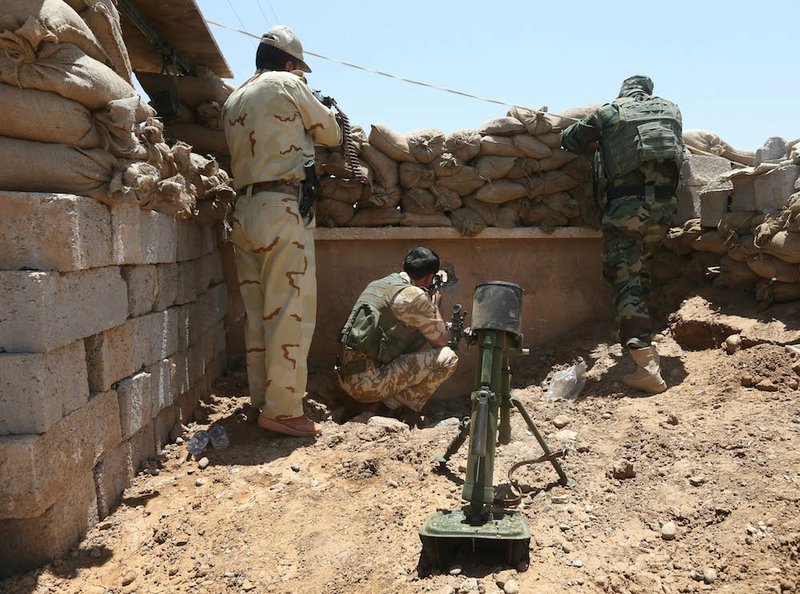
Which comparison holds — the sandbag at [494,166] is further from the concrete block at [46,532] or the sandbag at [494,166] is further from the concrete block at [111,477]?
the concrete block at [46,532]

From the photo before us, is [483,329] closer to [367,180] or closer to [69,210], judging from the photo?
[69,210]

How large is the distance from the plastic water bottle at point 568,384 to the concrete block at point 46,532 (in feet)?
10.3

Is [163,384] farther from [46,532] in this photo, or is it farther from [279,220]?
[46,532]

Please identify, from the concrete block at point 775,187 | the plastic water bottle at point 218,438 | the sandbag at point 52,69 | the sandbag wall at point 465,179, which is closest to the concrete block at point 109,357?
the plastic water bottle at point 218,438

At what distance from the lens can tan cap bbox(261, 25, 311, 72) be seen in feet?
13.4

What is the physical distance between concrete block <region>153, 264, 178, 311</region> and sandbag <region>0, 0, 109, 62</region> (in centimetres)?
122

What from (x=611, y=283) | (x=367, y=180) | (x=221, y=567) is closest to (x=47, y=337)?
(x=221, y=567)

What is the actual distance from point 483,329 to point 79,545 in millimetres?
1867

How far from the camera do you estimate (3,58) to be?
2.45 meters

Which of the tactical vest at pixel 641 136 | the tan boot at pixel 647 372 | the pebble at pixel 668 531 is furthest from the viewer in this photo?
the tactical vest at pixel 641 136

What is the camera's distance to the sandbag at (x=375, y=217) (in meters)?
5.39

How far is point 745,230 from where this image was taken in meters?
4.66

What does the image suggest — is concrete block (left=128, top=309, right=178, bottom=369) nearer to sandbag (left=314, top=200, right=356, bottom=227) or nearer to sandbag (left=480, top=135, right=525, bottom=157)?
sandbag (left=314, top=200, right=356, bottom=227)

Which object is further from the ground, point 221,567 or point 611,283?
point 611,283
